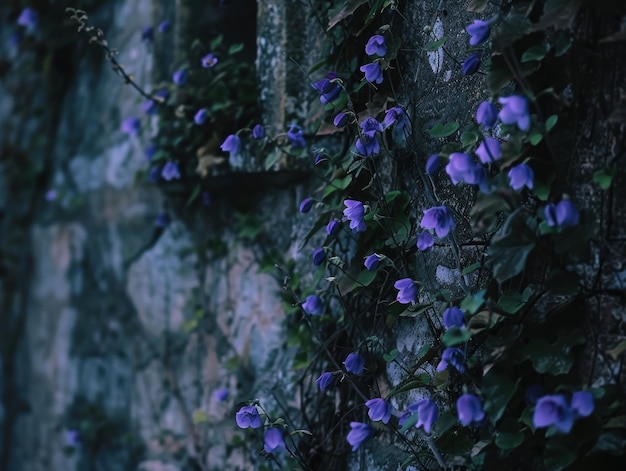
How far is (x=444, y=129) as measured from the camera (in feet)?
5.99

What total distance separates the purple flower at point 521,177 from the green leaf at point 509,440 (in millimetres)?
462

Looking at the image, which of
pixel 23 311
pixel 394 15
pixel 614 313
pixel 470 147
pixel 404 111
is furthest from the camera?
pixel 23 311

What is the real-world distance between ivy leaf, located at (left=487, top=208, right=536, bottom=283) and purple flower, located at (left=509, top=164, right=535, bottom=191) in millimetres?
45

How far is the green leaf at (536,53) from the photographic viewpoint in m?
1.56

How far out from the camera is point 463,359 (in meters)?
1.61

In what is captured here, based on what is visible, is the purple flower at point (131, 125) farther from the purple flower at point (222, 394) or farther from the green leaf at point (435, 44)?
the green leaf at point (435, 44)

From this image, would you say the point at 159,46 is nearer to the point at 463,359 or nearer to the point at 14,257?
the point at 14,257

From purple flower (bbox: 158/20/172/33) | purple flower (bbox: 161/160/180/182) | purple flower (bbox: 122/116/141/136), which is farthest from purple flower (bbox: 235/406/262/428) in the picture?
purple flower (bbox: 158/20/172/33)

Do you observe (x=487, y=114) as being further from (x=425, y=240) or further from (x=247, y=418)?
(x=247, y=418)

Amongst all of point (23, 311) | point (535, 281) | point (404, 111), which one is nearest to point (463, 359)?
point (535, 281)

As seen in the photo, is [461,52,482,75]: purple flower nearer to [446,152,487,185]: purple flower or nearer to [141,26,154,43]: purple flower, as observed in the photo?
[446,152,487,185]: purple flower

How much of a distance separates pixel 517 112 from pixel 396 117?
437mm

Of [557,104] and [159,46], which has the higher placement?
[159,46]

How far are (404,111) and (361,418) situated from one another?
758 millimetres
